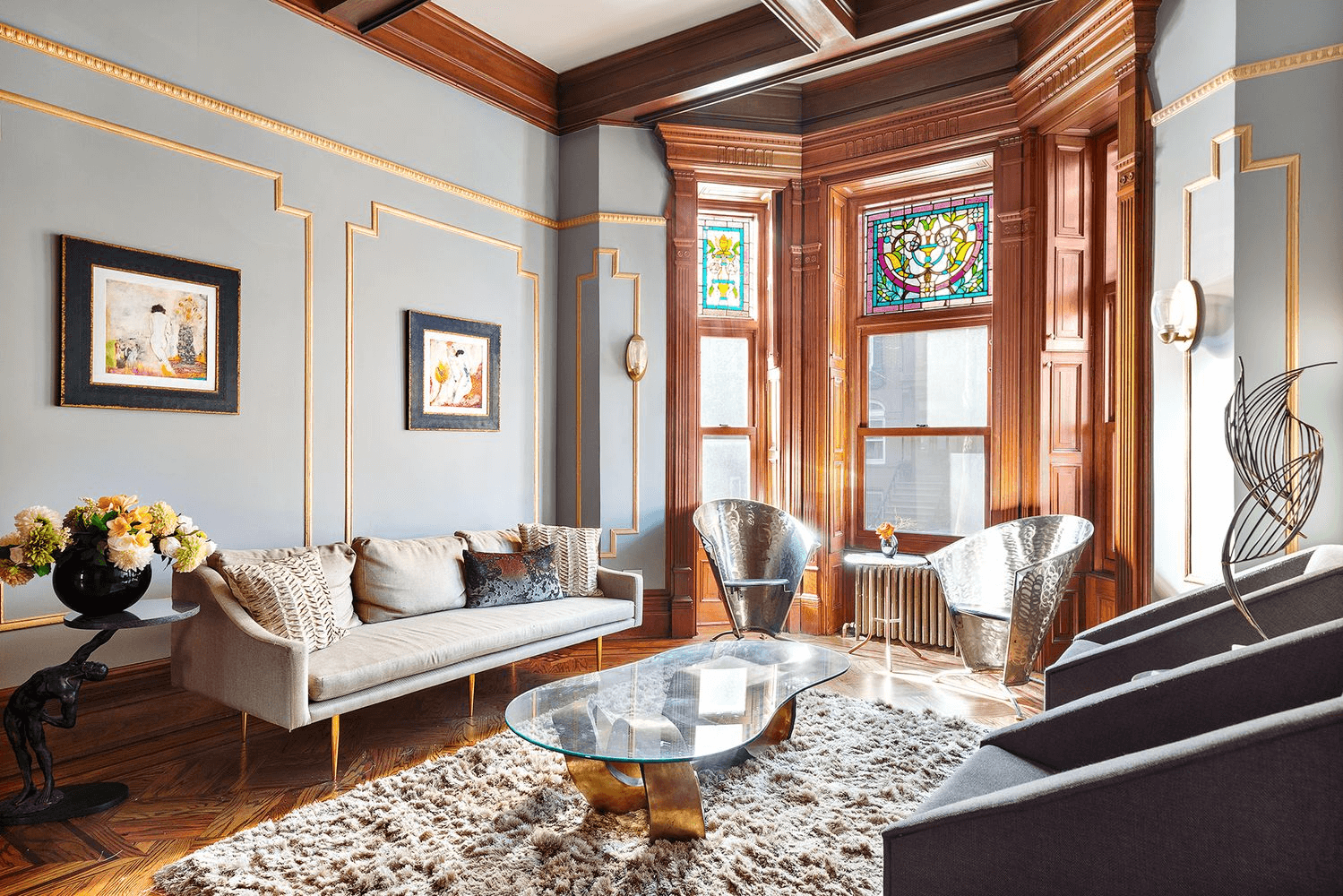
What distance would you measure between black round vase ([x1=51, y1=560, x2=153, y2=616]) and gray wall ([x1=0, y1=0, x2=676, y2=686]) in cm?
55

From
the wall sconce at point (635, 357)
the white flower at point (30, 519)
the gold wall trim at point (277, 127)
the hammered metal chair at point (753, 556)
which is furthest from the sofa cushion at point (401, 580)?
the gold wall trim at point (277, 127)

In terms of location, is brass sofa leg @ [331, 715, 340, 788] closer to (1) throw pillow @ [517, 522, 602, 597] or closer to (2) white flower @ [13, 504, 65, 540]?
(2) white flower @ [13, 504, 65, 540]

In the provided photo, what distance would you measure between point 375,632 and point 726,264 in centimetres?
334

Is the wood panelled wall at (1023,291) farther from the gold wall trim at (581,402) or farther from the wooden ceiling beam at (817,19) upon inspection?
the wooden ceiling beam at (817,19)

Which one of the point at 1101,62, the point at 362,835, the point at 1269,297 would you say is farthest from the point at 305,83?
the point at 1269,297

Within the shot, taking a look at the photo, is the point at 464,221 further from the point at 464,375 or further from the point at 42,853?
the point at 42,853

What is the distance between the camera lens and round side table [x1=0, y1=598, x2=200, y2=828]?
250 cm

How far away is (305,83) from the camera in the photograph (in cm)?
384

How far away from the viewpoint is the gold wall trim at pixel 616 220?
16.7 ft

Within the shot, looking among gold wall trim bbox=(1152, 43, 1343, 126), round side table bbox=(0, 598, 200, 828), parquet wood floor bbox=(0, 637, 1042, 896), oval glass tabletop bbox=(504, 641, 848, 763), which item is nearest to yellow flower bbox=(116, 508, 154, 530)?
round side table bbox=(0, 598, 200, 828)

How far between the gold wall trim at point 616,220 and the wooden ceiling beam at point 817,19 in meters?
1.40

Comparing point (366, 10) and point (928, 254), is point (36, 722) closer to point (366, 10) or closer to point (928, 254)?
point (366, 10)

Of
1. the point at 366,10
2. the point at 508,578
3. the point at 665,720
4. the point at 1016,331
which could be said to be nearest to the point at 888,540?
the point at 1016,331

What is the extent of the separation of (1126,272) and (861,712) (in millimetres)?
2486
